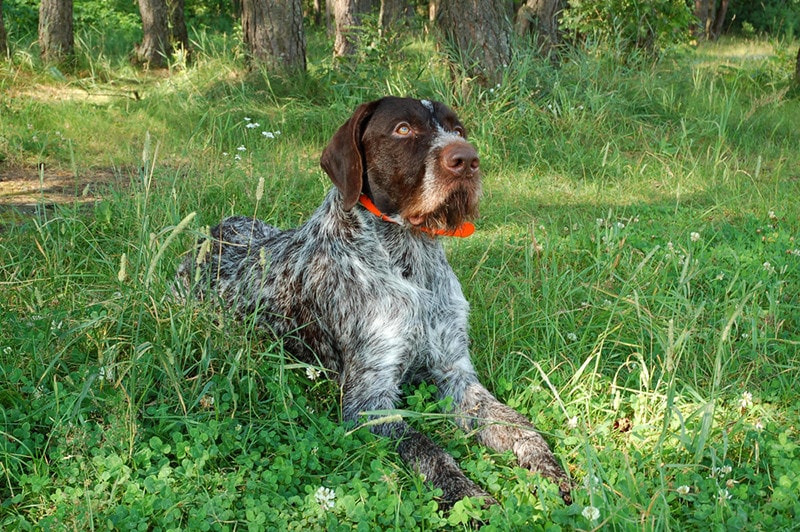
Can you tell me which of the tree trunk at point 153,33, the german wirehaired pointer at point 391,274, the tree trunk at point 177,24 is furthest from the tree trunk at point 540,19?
the german wirehaired pointer at point 391,274

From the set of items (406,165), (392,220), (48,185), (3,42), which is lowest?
(48,185)

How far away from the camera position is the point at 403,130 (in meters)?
3.39

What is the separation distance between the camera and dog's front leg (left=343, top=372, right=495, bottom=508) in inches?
111

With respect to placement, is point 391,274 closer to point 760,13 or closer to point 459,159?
point 459,159

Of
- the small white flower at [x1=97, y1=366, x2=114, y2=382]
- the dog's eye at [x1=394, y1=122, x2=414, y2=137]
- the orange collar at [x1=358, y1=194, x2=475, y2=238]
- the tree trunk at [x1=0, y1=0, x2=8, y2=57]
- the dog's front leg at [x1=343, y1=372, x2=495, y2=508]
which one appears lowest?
the dog's front leg at [x1=343, y1=372, x2=495, y2=508]

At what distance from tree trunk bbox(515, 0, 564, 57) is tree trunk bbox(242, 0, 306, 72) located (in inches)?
120

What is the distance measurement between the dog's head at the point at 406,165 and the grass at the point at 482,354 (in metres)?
0.80

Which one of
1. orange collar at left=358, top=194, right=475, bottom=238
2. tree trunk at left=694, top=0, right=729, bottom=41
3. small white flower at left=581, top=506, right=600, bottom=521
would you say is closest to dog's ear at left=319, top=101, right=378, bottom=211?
orange collar at left=358, top=194, right=475, bottom=238

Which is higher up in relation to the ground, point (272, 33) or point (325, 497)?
point (272, 33)

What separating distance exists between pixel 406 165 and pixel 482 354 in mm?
1062

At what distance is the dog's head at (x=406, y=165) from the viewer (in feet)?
10.7

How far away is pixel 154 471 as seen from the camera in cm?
275

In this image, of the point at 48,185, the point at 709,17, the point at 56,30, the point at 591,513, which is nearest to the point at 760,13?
the point at 709,17

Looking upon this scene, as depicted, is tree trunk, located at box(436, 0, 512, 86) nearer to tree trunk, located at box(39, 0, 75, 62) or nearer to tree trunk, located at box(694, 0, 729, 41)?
→ tree trunk, located at box(39, 0, 75, 62)
